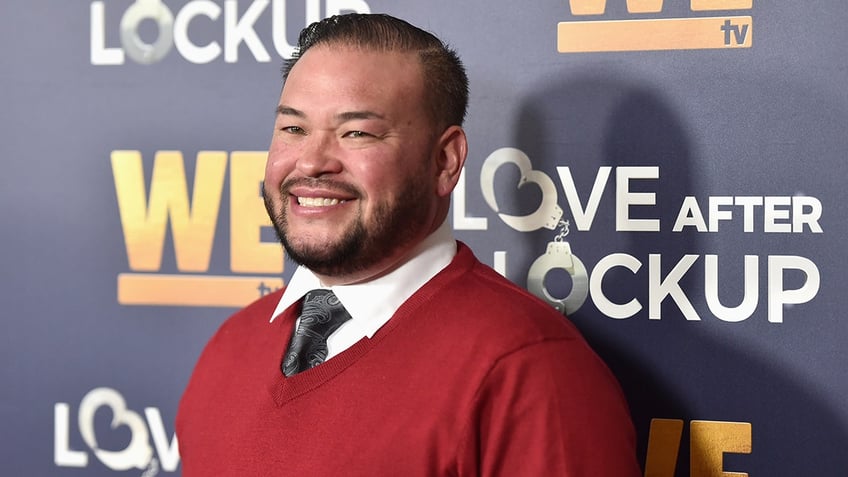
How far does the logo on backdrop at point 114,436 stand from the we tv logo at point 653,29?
2.77ft

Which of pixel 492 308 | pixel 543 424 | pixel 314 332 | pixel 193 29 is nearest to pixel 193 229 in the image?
pixel 193 29

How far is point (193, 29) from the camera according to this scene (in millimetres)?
1586

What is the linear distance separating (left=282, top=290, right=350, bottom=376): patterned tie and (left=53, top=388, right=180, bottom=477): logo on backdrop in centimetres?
53

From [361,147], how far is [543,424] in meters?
0.34

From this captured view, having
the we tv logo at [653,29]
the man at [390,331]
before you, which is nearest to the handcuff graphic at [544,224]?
the we tv logo at [653,29]

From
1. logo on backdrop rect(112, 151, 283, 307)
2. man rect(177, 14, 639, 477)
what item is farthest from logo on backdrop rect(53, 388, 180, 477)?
man rect(177, 14, 639, 477)

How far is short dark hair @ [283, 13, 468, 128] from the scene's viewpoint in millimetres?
1120

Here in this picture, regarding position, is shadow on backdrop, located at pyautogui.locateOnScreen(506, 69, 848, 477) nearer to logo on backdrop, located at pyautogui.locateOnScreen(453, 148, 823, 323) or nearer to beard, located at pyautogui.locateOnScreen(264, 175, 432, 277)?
logo on backdrop, located at pyautogui.locateOnScreen(453, 148, 823, 323)

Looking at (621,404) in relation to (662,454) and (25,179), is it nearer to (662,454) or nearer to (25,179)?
(662,454)

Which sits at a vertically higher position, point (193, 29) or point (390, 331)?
point (193, 29)

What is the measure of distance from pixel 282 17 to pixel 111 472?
0.75m

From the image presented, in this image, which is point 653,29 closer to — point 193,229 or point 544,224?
point 544,224

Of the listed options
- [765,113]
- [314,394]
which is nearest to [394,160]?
[314,394]

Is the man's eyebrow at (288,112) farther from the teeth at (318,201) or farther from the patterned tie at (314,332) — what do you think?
the patterned tie at (314,332)
